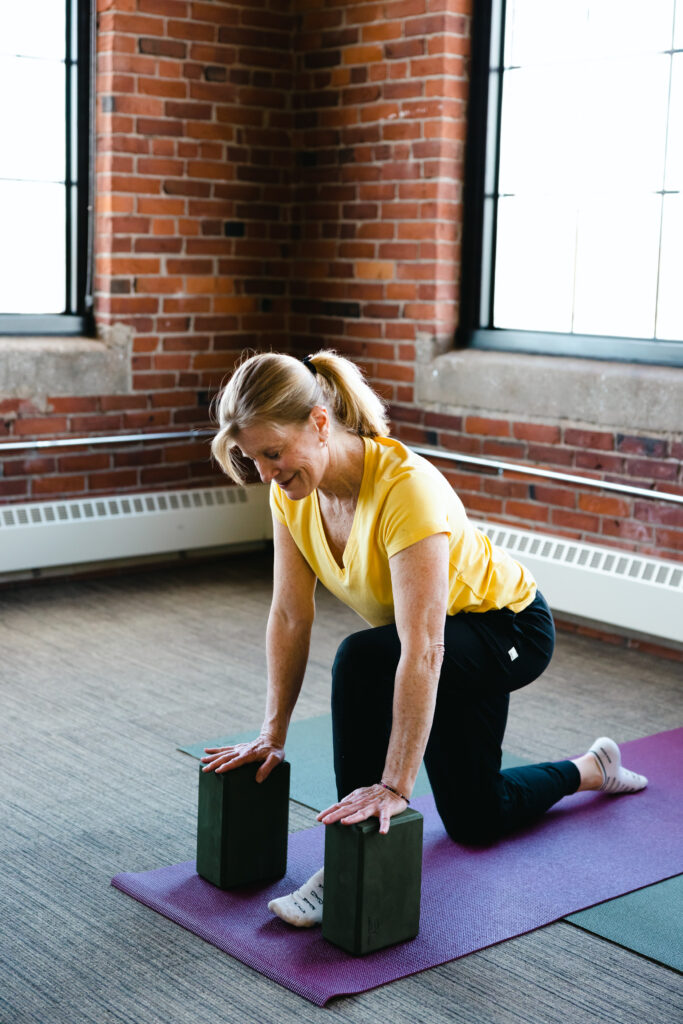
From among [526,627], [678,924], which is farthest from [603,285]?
[678,924]

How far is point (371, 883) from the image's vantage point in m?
2.05

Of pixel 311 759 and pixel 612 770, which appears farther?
pixel 311 759

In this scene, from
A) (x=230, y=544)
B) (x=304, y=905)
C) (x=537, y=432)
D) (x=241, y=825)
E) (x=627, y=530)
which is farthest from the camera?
(x=230, y=544)

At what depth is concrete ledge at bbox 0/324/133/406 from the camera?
14.8 feet

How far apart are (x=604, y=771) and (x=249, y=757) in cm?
92

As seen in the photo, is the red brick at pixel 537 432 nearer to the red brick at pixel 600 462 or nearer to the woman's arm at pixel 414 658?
the red brick at pixel 600 462

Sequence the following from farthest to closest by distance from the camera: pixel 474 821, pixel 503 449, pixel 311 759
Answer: pixel 503 449 → pixel 311 759 → pixel 474 821

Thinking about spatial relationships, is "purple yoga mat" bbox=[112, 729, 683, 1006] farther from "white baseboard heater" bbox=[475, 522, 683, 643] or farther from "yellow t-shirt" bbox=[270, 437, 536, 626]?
"white baseboard heater" bbox=[475, 522, 683, 643]

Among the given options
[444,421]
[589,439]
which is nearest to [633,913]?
[589,439]

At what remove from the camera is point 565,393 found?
423 cm

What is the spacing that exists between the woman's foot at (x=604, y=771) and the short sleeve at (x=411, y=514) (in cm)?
88

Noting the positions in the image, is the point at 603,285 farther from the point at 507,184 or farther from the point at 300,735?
the point at 300,735

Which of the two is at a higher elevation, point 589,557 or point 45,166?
point 45,166

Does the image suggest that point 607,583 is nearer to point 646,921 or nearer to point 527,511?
point 527,511
